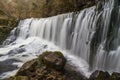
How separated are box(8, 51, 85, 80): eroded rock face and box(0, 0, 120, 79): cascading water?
1.07 meters

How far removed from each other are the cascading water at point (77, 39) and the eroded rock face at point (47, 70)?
1.07m

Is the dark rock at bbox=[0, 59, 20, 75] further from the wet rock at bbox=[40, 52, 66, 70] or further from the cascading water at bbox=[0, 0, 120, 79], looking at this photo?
the wet rock at bbox=[40, 52, 66, 70]

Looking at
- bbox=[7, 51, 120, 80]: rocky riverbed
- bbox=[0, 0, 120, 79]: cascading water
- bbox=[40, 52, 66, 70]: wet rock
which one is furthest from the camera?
bbox=[0, 0, 120, 79]: cascading water

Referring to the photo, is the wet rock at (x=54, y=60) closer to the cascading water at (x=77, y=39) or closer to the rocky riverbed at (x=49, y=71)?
the rocky riverbed at (x=49, y=71)

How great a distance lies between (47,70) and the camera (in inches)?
431

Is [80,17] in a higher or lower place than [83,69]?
higher

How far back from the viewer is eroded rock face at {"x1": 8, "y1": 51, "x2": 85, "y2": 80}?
10.5 metres

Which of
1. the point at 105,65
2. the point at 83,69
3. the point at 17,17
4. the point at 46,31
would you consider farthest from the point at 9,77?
the point at 17,17

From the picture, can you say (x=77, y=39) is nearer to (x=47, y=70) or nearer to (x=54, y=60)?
(x=54, y=60)

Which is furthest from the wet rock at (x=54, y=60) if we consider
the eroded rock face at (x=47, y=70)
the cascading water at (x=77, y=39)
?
the cascading water at (x=77, y=39)

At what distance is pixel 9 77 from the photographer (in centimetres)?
1129

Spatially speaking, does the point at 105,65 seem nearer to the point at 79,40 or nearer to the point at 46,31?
the point at 79,40

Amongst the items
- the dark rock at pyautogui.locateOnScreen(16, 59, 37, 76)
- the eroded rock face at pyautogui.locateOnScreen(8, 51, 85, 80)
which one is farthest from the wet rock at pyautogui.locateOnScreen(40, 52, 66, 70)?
the dark rock at pyautogui.locateOnScreen(16, 59, 37, 76)

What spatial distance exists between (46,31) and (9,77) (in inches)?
301
